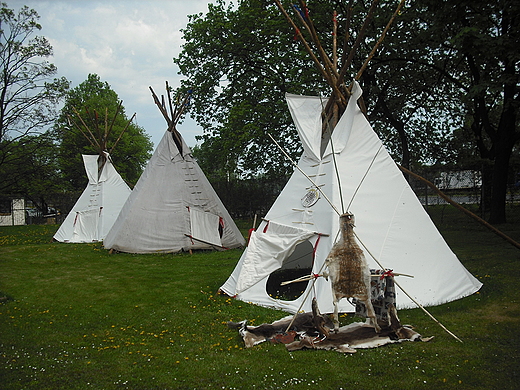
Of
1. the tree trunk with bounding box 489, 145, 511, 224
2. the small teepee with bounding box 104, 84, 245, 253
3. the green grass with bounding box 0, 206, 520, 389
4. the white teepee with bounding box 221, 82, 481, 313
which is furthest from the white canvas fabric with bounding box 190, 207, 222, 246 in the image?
the tree trunk with bounding box 489, 145, 511, 224

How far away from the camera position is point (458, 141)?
54.9 feet

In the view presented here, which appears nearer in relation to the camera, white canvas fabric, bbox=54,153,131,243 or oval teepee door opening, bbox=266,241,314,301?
oval teepee door opening, bbox=266,241,314,301

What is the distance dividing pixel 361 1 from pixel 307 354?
12.4m

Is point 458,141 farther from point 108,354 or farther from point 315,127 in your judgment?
point 108,354

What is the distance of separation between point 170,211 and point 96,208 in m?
4.54

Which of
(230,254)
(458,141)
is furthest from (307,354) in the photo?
(458,141)

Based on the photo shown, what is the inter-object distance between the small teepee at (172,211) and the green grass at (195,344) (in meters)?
2.59

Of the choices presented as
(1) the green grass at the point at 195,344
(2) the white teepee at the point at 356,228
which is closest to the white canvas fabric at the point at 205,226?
(1) the green grass at the point at 195,344

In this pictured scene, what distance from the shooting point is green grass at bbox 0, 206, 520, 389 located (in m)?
3.54

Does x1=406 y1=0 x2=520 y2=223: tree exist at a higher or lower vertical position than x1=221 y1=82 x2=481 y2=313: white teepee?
higher

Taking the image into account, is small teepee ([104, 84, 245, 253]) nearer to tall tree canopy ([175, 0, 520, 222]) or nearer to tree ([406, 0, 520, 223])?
tall tree canopy ([175, 0, 520, 222])

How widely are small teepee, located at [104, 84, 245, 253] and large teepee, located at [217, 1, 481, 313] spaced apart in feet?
15.3

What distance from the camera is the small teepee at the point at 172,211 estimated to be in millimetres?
10828

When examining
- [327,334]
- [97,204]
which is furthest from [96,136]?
[327,334]
